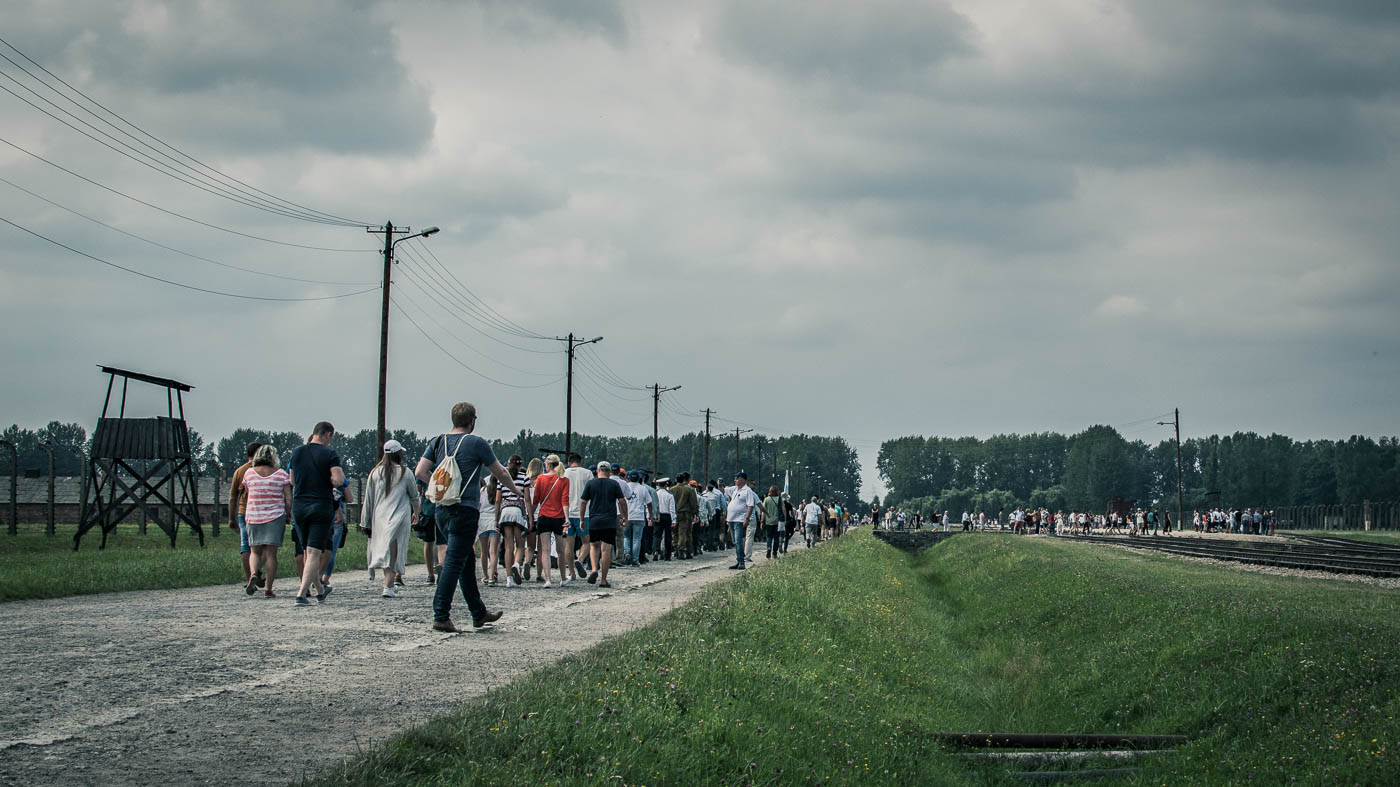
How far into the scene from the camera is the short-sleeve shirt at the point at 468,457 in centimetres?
1034

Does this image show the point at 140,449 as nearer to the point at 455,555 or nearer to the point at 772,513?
the point at 772,513

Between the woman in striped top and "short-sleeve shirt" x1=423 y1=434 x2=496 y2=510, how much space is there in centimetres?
390

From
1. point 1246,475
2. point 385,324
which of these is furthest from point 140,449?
point 1246,475

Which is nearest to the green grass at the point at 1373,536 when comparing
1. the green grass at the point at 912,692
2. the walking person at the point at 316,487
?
the green grass at the point at 912,692

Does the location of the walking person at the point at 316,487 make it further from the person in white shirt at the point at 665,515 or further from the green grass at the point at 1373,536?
the green grass at the point at 1373,536

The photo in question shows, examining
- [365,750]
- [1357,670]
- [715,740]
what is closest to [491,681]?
[715,740]

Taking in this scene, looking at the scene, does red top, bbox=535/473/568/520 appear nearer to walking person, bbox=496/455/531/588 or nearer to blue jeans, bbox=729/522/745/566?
walking person, bbox=496/455/531/588

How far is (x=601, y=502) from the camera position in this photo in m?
17.2

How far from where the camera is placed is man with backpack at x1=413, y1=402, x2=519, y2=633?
10211 millimetres

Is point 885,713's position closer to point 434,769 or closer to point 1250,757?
point 1250,757

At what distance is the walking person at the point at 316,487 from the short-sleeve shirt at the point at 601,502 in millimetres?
4353

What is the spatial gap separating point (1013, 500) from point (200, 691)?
640 ft

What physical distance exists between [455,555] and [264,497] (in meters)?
4.56

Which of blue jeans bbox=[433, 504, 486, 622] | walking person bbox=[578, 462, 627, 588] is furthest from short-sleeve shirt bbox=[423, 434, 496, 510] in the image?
walking person bbox=[578, 462, 627, 588]
